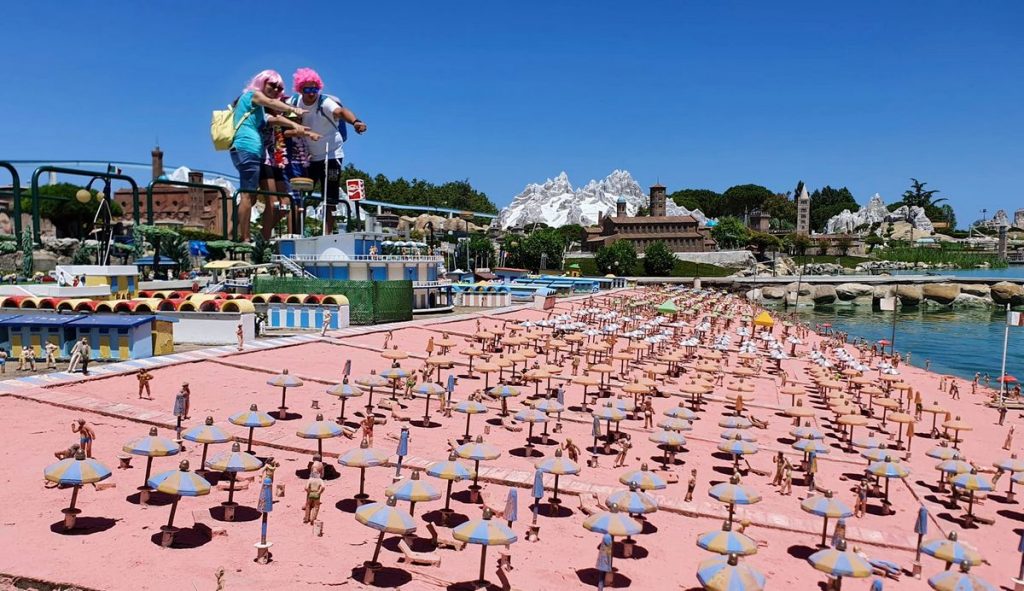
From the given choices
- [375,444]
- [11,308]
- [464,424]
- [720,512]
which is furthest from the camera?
[11,308]

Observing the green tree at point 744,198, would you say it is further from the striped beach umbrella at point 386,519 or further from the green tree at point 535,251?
the striped beach umbrella at point 386,519

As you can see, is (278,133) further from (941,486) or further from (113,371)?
(941,486)

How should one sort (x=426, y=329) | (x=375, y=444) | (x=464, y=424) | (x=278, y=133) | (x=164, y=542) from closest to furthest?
(x=164, y=542) < (x=375, y=444) < (x=464, y=424) < (x=426, y=329) < (x=278, y=133)

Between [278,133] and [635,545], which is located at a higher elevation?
[278,133]

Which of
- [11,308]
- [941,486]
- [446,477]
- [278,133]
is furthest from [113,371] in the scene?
[278,133]

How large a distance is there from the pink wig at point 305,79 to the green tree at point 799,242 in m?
107

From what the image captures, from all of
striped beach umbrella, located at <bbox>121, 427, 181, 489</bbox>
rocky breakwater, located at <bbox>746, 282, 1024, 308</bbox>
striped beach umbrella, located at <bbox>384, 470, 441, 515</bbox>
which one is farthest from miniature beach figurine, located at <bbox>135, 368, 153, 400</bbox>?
rocky breakwater, located at <bbox>746, 282, 1024, 308</bbox>

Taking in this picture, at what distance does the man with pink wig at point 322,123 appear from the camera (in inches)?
2591

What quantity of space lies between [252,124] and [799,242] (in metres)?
113

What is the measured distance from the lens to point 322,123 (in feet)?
219

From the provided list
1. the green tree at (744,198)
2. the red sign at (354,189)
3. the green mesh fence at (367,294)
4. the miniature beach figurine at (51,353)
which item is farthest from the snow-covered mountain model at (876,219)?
the miniature beach figurine at (51,353)

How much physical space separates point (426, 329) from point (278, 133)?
110ft

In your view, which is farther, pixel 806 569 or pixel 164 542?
pixel 806 569

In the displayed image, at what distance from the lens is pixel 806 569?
45.4ft
